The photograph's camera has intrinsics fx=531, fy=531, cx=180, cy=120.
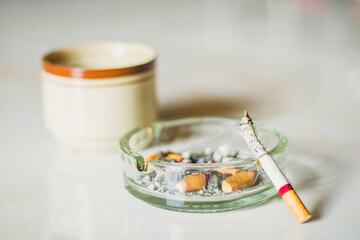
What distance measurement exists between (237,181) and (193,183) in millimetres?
54

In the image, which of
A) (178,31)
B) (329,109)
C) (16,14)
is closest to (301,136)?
(329,109)

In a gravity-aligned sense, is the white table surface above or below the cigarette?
below

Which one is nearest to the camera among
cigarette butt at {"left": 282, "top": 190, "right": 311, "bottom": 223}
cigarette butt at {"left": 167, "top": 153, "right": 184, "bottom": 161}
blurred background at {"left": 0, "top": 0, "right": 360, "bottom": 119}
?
cigarette butt at {"left": 282, "top": 190, "right": 311, "bottom": 223}

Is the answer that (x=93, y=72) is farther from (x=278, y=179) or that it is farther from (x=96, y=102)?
(x=278, y=179)

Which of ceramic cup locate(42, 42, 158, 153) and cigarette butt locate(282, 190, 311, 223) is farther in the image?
ceramic cup locate(42, 42, 158, 153)

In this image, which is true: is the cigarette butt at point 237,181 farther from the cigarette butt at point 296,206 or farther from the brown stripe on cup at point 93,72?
the brown stripe on cup at point 93,72

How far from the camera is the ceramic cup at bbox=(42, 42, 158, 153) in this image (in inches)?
32.2

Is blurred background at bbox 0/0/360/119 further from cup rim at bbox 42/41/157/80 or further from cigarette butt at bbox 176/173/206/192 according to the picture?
cigarette butt at bbox 176/173/206/192

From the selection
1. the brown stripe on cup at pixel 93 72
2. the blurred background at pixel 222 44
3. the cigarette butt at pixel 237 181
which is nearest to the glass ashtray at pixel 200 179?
the cigarette butt at pixel 237 181

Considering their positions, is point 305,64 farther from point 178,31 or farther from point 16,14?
point 16,14

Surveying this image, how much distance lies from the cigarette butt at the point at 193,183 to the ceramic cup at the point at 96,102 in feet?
0.73

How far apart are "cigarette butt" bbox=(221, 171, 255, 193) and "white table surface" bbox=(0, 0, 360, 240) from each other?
34 millimetres

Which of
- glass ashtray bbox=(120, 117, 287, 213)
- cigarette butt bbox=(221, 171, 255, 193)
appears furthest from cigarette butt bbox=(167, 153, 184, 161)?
cigarette butt bbox=(221, 171, 255, 193)

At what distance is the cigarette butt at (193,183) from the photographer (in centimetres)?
64
